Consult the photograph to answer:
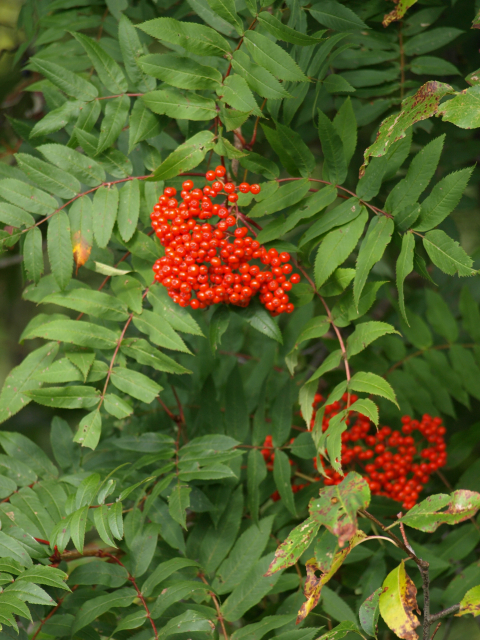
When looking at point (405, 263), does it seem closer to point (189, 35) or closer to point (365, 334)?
point (365, 334)

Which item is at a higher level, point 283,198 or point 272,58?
point 272,58

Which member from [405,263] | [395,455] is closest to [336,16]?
[405,263]

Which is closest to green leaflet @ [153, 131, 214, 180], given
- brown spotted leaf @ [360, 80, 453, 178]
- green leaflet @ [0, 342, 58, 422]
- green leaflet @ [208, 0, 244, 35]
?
green leaflet @ [208, 0, 244, 35]

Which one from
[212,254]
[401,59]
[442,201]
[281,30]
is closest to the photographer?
[281,30]

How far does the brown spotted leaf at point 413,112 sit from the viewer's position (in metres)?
1.39

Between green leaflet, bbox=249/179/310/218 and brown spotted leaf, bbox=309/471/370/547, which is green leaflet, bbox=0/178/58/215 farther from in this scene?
brown spotted leaf, bbox=309/471/370/547

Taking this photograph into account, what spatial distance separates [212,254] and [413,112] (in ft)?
2.49

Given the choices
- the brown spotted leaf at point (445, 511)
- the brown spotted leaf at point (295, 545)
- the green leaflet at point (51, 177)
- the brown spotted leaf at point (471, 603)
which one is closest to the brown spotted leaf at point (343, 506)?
the brown spotted leaf at point (295, 545)

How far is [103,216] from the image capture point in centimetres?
190

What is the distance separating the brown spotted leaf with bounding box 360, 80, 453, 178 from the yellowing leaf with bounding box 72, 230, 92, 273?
40.7 inches

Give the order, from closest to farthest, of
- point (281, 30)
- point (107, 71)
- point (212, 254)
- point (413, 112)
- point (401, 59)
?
point (413, 112) < point (281, 30) < point (212, 254) < point (107, 71) < point (401, 59)

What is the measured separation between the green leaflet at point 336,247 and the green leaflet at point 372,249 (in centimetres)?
4

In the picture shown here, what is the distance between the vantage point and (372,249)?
5.53 ft

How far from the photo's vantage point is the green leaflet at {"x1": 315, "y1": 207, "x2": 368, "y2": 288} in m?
1.74
